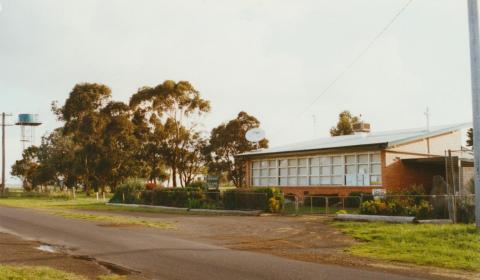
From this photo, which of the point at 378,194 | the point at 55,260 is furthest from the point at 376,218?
the point at 55,260

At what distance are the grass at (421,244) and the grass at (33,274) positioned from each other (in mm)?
6552

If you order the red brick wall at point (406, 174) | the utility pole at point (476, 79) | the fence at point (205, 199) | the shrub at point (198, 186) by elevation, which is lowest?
the fence at point (205, 199)

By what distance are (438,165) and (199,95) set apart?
102 ft

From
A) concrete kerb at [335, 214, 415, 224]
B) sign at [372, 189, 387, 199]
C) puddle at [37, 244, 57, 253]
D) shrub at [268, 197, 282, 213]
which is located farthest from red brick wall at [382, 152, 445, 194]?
puddle at [37, 244, 57, 253]

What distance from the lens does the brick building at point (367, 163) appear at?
29.1 metres

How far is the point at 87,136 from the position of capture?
54.8 metres

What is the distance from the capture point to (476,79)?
13984 mm

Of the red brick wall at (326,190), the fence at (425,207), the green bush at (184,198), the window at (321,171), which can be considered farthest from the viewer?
the red brick wall at (326,190)

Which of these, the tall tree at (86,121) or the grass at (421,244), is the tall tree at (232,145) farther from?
the grass at (421,244)

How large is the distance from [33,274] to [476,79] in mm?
12409

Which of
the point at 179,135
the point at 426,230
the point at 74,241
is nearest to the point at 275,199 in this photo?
the point at 426,230

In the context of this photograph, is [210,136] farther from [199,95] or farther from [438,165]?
[438,165]

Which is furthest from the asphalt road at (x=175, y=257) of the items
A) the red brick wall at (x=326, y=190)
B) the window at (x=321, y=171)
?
the window at (x=321, y=171)

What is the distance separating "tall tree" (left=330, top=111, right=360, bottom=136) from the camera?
56075mm
